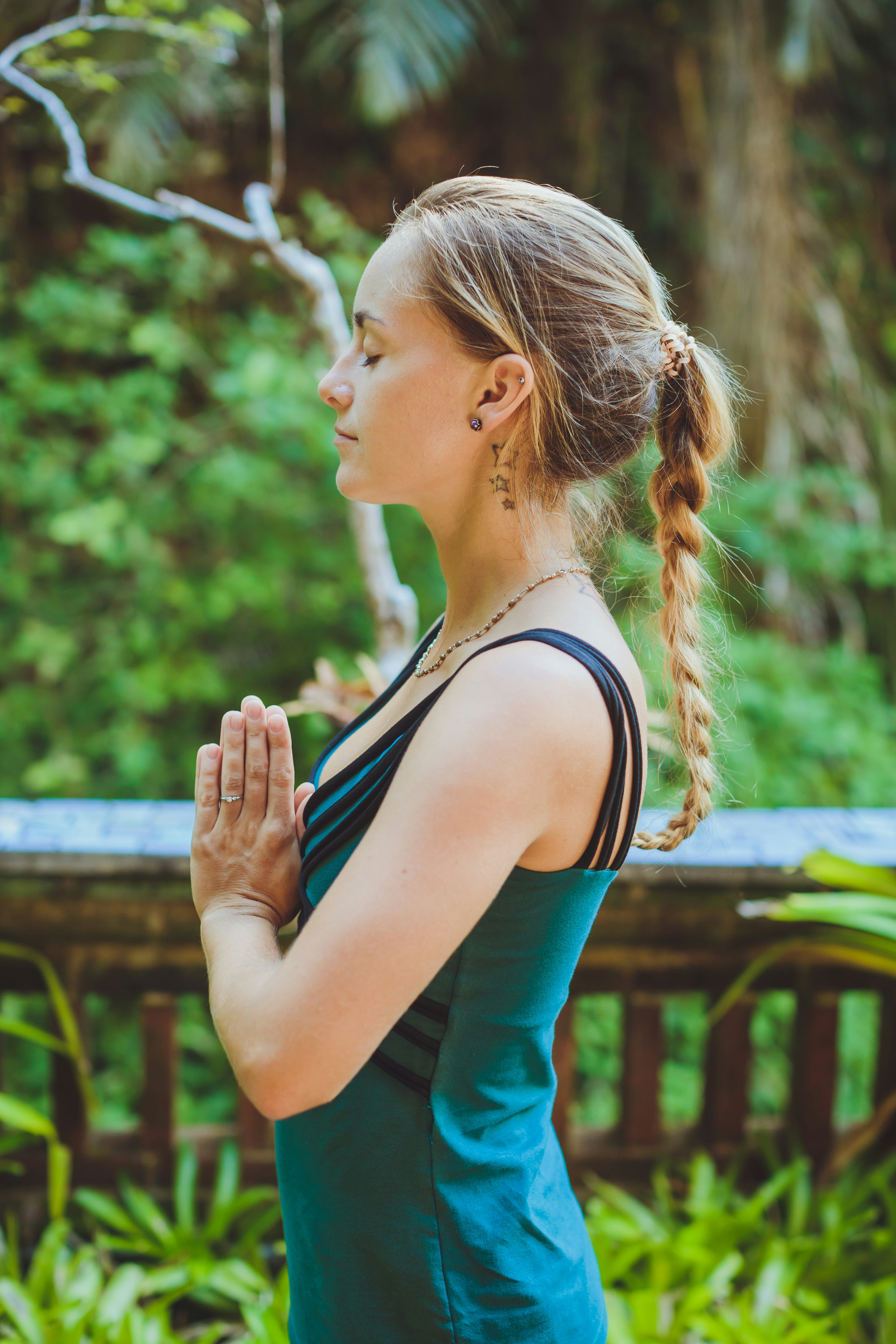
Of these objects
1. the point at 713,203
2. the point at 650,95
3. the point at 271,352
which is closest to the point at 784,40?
the point at 713,203

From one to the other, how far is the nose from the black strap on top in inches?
12.0

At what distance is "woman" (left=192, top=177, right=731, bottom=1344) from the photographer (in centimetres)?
78

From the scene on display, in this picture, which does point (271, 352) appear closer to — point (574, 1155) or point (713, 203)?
point (713, 203)

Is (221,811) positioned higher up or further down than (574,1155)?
higher up

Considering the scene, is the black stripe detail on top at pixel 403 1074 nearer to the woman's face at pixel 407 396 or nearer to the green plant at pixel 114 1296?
the woman's face at pixel 407 396

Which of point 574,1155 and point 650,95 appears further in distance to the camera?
→ point 650,95

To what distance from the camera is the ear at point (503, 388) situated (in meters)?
0.94

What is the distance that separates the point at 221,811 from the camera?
1054 millimetres

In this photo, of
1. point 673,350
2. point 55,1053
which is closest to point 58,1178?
point 55,1053

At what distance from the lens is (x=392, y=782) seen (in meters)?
0.86

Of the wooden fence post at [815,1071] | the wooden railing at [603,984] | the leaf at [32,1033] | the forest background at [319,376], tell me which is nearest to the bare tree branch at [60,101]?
the forest background at [319,376]

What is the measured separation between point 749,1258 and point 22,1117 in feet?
4.61

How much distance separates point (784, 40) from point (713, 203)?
2.23 feet

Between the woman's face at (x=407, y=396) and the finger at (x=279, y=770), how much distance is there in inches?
9.8
